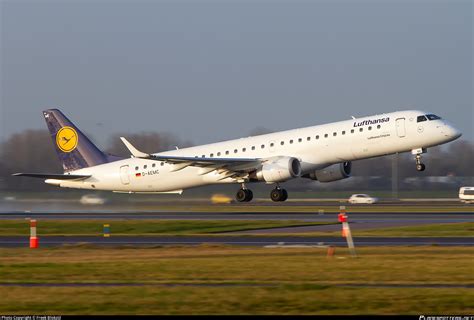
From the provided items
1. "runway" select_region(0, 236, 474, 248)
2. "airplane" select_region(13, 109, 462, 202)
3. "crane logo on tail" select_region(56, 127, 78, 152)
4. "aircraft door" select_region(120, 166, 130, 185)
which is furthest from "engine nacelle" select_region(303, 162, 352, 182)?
"runway" select_region(0, 236, 474, 248)

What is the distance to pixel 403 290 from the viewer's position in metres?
16.8

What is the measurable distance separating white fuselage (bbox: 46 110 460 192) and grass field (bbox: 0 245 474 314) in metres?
18.9

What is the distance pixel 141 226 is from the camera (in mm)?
37750

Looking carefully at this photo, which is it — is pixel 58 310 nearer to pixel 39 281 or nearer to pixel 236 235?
pixel 39 281

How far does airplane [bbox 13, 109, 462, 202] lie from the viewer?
44.3 meters

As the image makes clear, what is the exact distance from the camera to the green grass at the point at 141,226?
3550 cm

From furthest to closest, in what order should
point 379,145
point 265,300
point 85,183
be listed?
point 85,183
point 379,145
point 265,300

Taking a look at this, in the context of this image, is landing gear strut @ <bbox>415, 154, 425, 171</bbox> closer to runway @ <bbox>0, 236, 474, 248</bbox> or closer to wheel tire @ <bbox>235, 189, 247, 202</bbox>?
wheel tire @ <bbox>235, 189, 247, 202</bbox>

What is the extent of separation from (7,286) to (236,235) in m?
15.4

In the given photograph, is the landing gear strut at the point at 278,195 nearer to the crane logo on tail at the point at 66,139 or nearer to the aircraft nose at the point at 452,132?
the aircraft nose at the point at 452,132

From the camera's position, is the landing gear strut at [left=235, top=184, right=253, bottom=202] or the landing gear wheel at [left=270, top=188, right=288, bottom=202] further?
the landing gear strut at [left=235, top=184, right=253, bottom=202]

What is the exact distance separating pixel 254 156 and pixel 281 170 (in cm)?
284

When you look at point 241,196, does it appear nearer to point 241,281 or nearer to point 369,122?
point 369,122

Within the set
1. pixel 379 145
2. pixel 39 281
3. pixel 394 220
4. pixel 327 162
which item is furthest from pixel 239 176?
pixel 39 281
